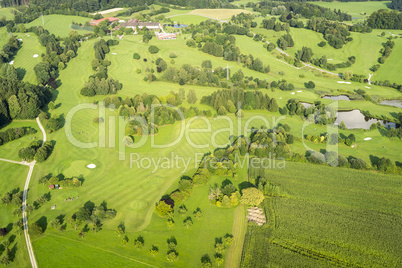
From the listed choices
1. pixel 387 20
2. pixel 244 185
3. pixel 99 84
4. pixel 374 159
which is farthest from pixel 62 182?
pixel 387 20

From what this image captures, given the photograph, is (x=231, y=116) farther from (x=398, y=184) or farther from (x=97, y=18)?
(x=97, y=18)

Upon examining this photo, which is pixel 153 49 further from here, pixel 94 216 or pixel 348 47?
pixel 94 216

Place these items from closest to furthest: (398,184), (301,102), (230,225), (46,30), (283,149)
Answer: (230,225)
(398,184)
(283,149)
(301,102)
(46,30)

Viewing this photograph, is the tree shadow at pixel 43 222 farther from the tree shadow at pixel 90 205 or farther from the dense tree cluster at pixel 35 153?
the dense tree cluster at pixel 35 153

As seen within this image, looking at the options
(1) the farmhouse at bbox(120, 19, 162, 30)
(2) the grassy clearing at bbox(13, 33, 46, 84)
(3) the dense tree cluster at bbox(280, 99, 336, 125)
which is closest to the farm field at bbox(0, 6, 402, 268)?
(3) the dense tree cluster at bbox(280, 99, 336, 125)

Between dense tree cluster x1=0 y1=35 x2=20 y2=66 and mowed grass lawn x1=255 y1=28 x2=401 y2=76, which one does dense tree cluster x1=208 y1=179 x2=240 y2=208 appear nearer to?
dense tree cluster x1=0 y1=35 x2=20 y2=66

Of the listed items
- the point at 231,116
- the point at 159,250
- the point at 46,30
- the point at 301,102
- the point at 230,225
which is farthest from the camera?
the point at 46,30

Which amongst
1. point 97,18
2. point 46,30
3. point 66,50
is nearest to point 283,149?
point 66,50

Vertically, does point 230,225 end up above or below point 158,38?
below
